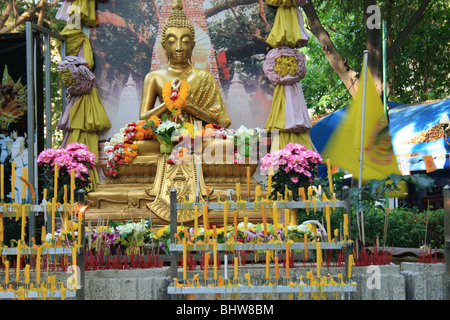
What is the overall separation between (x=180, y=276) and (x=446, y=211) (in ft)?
6.35

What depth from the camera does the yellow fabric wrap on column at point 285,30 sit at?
1021 centimetres

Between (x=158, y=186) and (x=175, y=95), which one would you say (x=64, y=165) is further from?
(x=175, y=95)

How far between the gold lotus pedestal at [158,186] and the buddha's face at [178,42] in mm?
1750

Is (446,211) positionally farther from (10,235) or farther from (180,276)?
(10,235)

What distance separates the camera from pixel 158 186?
354 inches

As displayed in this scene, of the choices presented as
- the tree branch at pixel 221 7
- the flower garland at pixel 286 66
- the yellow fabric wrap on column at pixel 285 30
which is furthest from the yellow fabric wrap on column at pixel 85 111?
the yellow fabric wrap on column at pixel 285 30

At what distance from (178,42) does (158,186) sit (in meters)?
2.73

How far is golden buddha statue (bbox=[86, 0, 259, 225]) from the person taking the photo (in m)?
8.82

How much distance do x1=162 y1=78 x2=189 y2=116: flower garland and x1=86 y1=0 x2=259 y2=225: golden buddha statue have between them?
0.61 ft

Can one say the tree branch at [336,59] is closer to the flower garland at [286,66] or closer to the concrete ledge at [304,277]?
the flower garland at [286,66]

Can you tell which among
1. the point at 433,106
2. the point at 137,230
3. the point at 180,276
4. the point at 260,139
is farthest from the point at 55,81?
the point at 180,276

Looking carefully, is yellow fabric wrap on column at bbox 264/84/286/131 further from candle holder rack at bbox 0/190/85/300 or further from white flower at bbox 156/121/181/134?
candle holder rack at bbox 0/190/85/300

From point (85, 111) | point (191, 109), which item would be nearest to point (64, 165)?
point (85, 111)

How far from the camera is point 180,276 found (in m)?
4.58
